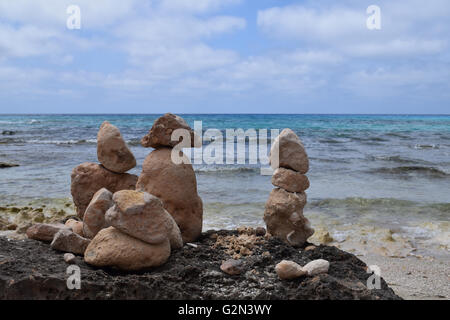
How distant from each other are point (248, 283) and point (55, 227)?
7.01 ft

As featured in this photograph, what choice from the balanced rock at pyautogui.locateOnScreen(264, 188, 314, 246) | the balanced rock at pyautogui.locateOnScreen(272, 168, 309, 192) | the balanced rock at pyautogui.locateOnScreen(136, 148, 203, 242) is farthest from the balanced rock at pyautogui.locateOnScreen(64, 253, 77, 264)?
the balanced rock at pyautogui.locateOnScreen(272, 168, 309, 192)

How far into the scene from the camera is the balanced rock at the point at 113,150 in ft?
14.9

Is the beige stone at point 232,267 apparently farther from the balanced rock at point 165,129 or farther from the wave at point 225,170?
the wave at point 225,170

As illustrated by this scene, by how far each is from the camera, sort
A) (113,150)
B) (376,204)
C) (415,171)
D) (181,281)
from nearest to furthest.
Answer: (181,281)
(113,150)
(376,204)
(415,171)

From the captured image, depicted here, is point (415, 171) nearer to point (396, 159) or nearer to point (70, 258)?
point (396, 159)

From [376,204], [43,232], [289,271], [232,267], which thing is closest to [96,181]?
[43,232]

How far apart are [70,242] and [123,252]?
71cm

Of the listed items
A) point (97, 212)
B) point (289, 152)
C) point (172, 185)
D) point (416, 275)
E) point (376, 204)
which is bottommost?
point (416, 275)

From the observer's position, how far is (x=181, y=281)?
340 cm

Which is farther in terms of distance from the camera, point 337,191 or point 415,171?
point 415,171

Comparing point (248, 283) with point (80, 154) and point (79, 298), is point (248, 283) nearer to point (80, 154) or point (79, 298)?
point (79, 298)

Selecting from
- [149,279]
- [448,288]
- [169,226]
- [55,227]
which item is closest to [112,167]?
[55,227]

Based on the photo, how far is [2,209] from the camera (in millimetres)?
7289

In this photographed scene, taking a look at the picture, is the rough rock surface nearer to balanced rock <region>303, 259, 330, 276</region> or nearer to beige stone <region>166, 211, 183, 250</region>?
beige stone <region>166, 211, 183, 250</region>
